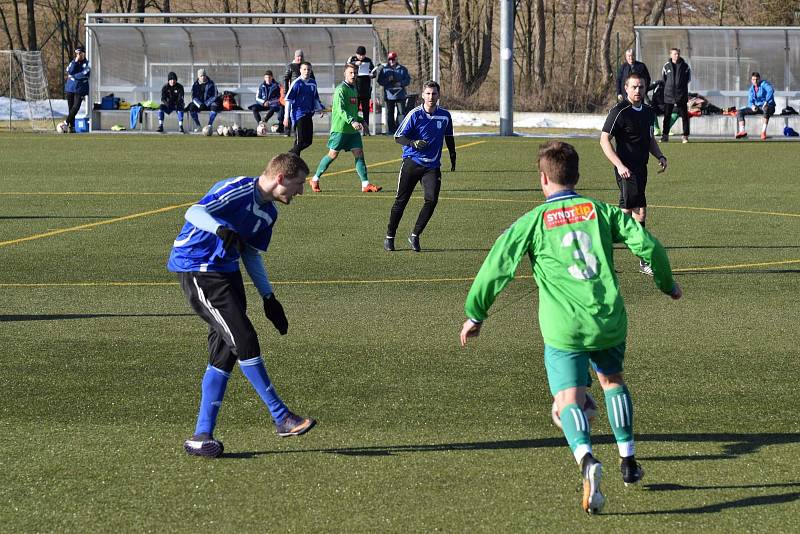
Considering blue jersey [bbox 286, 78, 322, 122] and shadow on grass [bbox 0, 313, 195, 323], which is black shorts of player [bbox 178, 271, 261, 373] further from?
blue jersey [bbox 286, 78, 322, 122]

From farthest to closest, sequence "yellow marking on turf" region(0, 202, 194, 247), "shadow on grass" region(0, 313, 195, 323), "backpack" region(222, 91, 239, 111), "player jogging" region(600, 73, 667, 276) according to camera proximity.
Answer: "backpack" region(222, 91, 239, 111) → "yellow marking on turf" region(0, 202, 194, 247) → "player jogging" region(600, 73, 667, 276) → "shadow on grass" region(0, 313, 195, 323)

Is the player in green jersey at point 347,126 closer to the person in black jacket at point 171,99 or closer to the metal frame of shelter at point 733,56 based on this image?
the person in black jacket at point 171,99

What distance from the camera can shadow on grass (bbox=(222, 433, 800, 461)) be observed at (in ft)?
21.8

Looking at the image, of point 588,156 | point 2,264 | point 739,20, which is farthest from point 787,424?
point 739,20

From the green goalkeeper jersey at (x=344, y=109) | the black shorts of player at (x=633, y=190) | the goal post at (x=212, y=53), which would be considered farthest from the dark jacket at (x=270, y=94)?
the black shorts of player at (x=633, y=190)

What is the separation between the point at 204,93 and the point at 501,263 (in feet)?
108

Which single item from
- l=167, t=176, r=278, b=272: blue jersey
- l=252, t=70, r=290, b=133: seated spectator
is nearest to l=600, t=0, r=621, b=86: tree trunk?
l=252, t=70, r=290, b=133: seated spectator

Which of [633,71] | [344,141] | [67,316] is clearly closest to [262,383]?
[67,316]

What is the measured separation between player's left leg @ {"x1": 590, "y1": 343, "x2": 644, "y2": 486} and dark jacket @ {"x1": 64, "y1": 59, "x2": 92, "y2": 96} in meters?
33.8

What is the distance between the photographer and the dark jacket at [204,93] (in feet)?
122

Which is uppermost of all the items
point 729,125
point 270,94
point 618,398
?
point 270,94

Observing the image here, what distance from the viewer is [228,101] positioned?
38188 millimetres

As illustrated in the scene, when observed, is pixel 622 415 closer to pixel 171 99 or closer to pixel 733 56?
pixel 171 99

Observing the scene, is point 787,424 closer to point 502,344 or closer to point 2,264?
point 502,344
